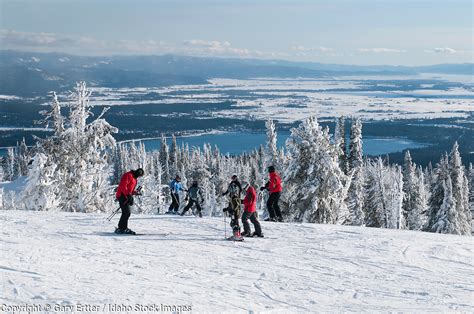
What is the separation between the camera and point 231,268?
36.9 ft

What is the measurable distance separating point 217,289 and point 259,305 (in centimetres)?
108

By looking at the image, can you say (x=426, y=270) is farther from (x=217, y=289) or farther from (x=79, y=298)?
(x=79, y=298)

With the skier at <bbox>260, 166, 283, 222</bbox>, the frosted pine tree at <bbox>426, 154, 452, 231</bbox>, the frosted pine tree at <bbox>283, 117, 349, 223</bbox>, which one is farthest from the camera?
the frosted pine tree at <bbox>426, 154, 452, 231</bbox>

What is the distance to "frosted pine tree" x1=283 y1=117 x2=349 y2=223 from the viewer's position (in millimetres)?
28969

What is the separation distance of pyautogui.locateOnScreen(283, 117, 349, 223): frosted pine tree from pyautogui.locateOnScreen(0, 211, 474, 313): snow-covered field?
41.1ft

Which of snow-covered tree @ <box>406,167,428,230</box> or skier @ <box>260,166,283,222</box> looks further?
snow-covered tree @ <box>406,167,428,230</box>

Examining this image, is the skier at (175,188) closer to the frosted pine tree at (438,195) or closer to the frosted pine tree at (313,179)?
the frosted pine tree at (313,179)

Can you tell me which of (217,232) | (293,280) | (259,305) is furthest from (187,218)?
(259,305)

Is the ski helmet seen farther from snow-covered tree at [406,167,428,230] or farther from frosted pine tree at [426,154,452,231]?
snow-covered tree at [406,167,428,230]

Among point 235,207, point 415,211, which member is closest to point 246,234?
point 235,207

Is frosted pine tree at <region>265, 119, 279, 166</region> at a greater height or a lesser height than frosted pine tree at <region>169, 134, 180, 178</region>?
greater

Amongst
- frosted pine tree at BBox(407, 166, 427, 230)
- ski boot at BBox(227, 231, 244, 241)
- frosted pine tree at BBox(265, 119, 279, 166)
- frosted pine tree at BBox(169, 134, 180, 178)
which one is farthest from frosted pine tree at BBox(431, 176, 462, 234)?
frosted pine tree at BBox(169, 134, 180, 178)

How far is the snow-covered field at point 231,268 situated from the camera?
29.7ft

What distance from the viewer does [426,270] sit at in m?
11.6
